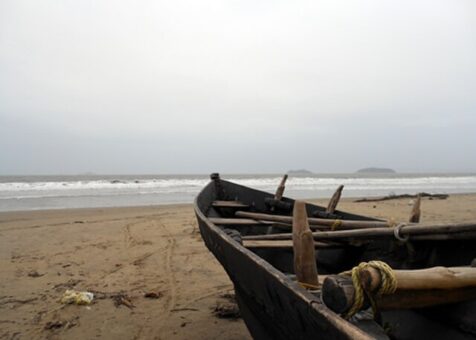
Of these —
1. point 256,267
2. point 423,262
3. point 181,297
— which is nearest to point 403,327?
point 423,262

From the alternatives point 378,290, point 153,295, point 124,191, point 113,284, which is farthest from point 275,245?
point 124,191

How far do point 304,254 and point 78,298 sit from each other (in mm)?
3551

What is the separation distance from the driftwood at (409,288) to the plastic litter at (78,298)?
3.81 m

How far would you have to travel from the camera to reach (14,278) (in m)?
5.35

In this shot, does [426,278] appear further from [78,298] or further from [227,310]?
[78,298]

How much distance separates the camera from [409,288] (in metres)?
1.35

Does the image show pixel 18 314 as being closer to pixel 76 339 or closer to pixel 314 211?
pixel 76 339

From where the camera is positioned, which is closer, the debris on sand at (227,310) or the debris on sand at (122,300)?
the debris on sand at (227,310)

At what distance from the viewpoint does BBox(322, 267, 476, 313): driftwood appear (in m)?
1.26

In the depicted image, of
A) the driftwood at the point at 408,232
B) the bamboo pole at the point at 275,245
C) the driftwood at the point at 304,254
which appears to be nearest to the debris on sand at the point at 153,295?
the bamboo pole at the point at 275,245

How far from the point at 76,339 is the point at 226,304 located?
1.60 metres

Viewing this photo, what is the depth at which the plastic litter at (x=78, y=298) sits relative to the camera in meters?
4.31

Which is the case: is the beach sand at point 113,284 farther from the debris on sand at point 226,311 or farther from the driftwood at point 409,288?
the driftwood at point 409,288

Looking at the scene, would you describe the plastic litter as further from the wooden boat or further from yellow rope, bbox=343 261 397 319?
yellow rope, bbox=343 261 397 319
